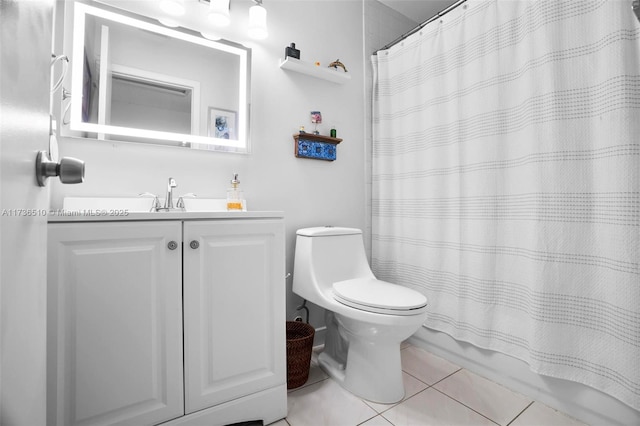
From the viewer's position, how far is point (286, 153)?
1776 millimetres

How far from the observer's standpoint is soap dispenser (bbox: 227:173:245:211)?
148 centimetres

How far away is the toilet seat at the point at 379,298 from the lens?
1209mm

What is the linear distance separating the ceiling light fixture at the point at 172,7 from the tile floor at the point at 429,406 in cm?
185

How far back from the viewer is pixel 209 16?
4.83ft

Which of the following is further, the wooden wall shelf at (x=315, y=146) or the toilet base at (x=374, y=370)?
the wooden wall shelf at (x=315, y=146)

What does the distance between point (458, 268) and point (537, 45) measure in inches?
41.7

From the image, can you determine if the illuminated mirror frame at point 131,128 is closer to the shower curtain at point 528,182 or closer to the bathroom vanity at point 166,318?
the bathroom vanity at point 166,318

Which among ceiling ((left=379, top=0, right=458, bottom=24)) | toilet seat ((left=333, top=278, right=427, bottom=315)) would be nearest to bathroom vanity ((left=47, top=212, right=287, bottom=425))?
toilet seat ((left=333, top=278, right=427, bottom=315))

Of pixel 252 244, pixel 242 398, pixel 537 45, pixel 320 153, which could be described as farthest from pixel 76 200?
pixel 537 45

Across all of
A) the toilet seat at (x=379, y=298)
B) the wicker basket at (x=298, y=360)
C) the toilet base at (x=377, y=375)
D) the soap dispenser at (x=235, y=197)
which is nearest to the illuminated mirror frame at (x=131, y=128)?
the soap dispenser at (x=235, y=197)

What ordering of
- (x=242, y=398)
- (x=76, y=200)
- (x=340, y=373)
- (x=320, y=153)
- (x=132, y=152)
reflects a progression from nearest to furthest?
(x=242, y=398) → (x=76, y=200) → (x=132, y=152) → (x=340, y=373) → (x=320, y=153)

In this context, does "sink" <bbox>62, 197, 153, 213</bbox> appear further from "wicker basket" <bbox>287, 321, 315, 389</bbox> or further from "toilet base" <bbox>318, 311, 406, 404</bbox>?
"toilet base" <bbox>318, 311, 406, 404</bbox>

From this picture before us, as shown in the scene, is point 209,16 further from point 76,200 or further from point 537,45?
point 537,45

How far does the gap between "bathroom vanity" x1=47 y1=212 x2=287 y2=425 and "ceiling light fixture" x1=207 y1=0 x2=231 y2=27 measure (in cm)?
103
